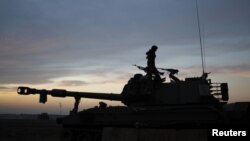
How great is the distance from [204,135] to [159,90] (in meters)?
3.70

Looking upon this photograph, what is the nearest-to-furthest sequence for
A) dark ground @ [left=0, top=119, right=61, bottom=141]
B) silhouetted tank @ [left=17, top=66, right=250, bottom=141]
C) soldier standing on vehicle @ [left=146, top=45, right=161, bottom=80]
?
silhouetted tank @ [left=17, top=66, right=250, bottom=141] → soldier standing on vehicle @ [left=146, top=45, right=161, bottom=80] → dark ground @ [left=0, top=119, right=61, bottom=141]

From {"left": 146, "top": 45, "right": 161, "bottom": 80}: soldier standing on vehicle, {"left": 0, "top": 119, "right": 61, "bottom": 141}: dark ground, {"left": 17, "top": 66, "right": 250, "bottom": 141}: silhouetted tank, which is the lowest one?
{"left": 0, "top": 119, "right": 61, "bottom": 141}: dark ground

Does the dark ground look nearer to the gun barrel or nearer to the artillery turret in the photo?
the gun barrel

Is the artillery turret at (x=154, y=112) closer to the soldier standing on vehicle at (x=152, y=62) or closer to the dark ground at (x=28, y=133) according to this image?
the soldier standing on vehicle at (x=152, y=62)

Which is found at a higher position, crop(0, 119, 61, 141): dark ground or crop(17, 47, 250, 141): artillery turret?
crop(17, 47, 250, 141): artillery turret

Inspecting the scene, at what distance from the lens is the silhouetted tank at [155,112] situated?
13227mm

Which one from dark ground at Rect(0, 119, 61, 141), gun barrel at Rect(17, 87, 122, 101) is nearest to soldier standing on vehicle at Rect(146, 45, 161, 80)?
gun barrel at Rect(17, 87, 122, 101)

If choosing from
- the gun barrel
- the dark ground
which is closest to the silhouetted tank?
the gun barrel

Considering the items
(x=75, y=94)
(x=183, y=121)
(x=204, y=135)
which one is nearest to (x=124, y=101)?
(x=75, y=94)

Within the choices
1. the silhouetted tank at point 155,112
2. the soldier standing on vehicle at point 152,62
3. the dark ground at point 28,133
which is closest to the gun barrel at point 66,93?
the silhouetted tank at point 155,112

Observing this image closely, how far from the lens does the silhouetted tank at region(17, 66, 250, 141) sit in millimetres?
13227

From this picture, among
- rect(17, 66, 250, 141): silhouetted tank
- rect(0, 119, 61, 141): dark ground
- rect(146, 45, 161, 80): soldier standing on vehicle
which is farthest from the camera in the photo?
rect(0, 119, 61, 141): dark ground

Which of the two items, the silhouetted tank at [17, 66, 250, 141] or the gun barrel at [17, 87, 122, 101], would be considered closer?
the silhouetted tank at [17, 66, 250, 141]

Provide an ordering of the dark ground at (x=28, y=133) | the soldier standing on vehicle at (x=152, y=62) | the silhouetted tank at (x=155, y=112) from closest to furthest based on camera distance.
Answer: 1. the silhouetted tank at (x=155, y=112)
2. the soldier standing on vehicle at (x=152, y=62)
3. the dark ground at (x=28, y=133)
